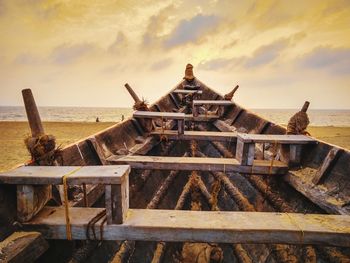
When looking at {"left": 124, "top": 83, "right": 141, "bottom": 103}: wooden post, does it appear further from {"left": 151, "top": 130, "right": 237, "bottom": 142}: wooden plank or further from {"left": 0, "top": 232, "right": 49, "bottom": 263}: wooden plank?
{"left": 0, "top": 232, "right": 49, "bottom": 263}: wooden plank

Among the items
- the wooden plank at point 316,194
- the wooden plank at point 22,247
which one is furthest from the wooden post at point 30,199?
the wooden plank at point 316,194

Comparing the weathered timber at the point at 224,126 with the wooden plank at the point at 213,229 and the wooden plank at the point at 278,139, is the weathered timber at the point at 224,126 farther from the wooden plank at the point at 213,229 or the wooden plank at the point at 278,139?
the wooden plank at the point at 213,229

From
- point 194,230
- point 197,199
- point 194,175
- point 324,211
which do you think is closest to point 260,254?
point 324,211

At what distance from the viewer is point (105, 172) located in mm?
1577

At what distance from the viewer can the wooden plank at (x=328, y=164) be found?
2.50 m

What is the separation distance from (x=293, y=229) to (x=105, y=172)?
134cm

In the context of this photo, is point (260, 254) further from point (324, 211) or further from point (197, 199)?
point (197, 199)

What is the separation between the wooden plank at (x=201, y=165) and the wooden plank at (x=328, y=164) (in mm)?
420

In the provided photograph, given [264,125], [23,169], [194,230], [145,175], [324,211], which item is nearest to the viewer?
[194,230]

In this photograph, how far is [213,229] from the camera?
1497 mm

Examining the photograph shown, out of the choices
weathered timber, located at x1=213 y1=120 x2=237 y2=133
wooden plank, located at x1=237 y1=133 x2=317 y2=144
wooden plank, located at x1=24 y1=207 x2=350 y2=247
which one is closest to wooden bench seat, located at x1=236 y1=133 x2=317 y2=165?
wooden plank, located at x1=237 y1=133 x2=317 y2=144

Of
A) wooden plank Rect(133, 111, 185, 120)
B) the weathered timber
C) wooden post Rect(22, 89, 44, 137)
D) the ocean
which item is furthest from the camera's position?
the ocean

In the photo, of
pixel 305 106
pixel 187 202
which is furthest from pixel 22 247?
pixel 305 106

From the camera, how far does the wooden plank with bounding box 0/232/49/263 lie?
131 centimetres
